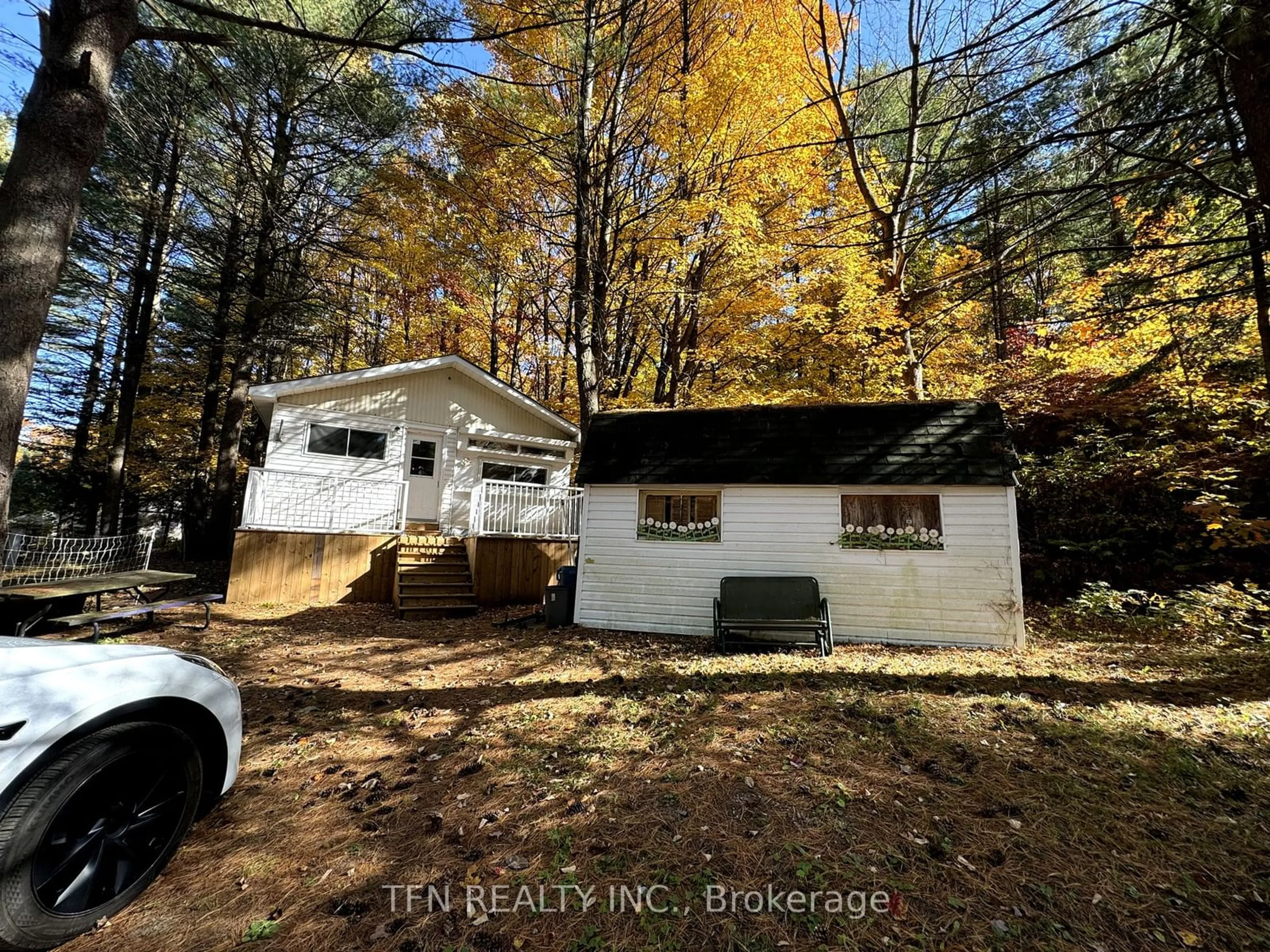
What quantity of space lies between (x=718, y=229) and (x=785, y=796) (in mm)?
11328

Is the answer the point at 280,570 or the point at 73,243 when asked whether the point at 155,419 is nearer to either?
the point at 73,243

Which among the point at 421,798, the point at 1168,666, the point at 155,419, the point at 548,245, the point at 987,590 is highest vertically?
the point at 548,245

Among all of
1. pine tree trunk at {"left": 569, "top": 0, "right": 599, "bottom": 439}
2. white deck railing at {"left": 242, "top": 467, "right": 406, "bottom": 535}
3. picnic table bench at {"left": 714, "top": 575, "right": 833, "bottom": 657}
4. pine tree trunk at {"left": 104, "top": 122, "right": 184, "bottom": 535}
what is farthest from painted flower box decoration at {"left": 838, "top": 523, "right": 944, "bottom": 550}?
pine tree trunk at {"left": 104, "top": 122, "right": 184, "bottom": 535}

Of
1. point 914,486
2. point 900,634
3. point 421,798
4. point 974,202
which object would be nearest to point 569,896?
point 421,798

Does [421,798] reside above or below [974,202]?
below

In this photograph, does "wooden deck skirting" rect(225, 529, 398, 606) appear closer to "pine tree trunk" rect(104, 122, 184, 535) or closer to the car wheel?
"pine tree trunk" rect(104, 122, 184, 535)

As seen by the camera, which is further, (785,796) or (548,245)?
(548,245)

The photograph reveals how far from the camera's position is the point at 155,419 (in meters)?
16.3

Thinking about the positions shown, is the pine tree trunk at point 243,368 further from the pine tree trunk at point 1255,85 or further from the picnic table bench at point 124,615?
the pine tree trunk at point 1255,85

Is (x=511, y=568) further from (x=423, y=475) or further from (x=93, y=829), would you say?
(x=93, y=829)

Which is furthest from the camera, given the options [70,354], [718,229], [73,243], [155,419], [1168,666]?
[155,419]

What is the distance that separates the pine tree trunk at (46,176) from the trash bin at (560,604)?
5.86 m

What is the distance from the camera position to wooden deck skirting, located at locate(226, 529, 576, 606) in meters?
9.02

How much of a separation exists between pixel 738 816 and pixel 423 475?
38.7 feet
